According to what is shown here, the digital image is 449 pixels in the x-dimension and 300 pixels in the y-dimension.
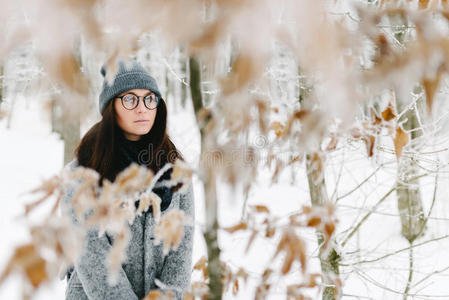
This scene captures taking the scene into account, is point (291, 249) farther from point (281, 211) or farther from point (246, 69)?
point (281, 211)

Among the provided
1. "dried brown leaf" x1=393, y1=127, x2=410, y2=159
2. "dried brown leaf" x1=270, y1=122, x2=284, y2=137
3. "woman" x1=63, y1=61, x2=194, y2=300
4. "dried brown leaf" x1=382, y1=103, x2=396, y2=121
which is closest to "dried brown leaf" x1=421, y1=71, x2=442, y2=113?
"dried brown leaf" x1=393, y1=127, x2=410, y2=159

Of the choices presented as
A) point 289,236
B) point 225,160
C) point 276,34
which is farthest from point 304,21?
point 289,236

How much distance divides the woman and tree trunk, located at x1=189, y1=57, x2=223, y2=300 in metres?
0.60

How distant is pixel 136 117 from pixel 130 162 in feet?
0.59

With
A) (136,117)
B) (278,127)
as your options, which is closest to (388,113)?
(278,127)

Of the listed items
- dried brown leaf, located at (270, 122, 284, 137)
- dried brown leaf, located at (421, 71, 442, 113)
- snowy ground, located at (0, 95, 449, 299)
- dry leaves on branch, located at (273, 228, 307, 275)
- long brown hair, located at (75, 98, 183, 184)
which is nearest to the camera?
Result: dried brown leaf, located at (421, 71, 442, 113)

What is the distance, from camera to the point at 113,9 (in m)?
0.42

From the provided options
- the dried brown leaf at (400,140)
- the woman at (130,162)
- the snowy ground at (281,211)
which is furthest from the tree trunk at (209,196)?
the woman at (130,162)

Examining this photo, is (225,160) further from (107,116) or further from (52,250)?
(107,116)

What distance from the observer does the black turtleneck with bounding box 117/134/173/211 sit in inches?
57.0

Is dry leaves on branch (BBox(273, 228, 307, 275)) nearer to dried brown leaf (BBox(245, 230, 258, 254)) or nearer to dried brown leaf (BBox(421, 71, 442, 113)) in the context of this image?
dried brown leaf (BBox(245, 230, 258, 254))

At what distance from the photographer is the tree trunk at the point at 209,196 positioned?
69 centimetres

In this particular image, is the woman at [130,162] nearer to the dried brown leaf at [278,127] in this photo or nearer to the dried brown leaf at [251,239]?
the dried brown leaf at [278,127]

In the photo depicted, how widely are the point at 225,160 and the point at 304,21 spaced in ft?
1.04
